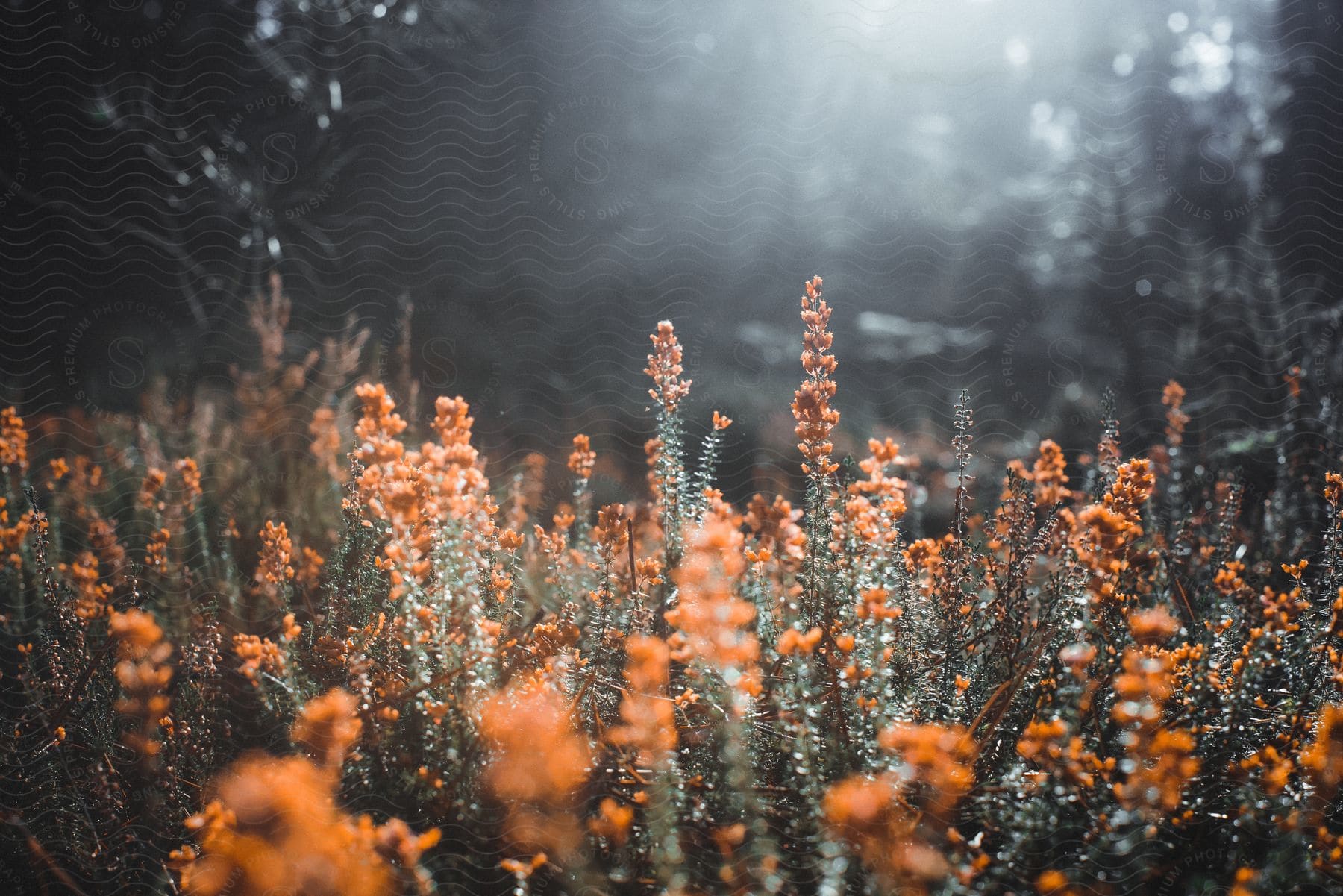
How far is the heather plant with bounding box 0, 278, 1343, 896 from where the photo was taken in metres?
1.12

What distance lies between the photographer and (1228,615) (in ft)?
6.08

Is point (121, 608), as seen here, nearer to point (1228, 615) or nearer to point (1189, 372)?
point (1228, 615)

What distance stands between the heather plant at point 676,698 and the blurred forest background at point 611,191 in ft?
Result: 3.61

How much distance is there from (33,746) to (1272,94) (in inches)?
252

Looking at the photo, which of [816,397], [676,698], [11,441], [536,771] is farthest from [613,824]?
[11,441]

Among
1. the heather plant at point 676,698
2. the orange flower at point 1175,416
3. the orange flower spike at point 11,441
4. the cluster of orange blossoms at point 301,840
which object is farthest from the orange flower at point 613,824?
the orange flower at point 1175,416

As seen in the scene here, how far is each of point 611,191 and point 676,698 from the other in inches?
149

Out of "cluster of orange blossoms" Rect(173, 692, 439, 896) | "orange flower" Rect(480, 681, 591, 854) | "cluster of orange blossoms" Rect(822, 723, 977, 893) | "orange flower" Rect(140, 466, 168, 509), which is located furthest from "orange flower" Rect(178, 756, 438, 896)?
"orange flower" Rect(140, 466, 168, 509)

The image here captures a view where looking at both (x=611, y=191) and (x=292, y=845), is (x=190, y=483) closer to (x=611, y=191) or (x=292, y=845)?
(x=292, y=845)

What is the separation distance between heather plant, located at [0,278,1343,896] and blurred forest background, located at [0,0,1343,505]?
1101mm

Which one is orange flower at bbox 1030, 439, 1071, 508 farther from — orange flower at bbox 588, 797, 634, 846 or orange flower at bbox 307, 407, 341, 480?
orange flower at bbox 307, 407, 341, 480

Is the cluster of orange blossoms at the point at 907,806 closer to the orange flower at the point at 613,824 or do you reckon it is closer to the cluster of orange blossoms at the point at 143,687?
the orange flower at the point at 613,824

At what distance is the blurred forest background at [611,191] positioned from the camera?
353 cm

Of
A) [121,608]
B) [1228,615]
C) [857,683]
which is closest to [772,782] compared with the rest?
[857,683]
